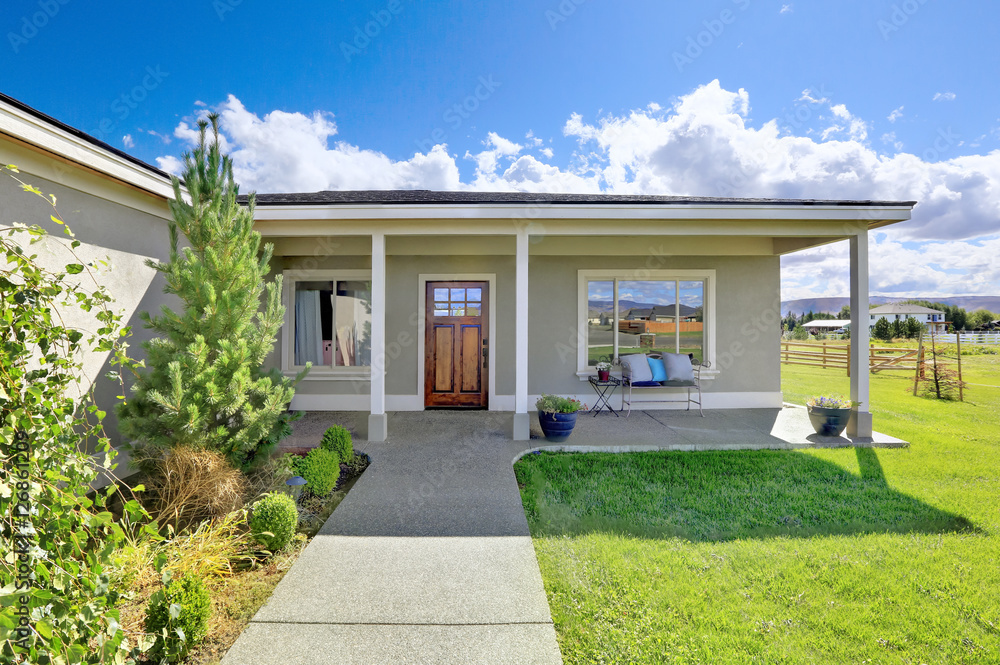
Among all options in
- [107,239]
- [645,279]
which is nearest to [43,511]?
[107,239]

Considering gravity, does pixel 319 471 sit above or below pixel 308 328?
below

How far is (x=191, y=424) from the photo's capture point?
11.7ft

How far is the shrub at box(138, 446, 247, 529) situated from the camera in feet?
10.8

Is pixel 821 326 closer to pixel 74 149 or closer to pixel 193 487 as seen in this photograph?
pixel 193 487

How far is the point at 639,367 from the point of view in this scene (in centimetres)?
686

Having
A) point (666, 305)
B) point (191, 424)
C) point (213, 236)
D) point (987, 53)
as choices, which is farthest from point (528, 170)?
point (191, 424)

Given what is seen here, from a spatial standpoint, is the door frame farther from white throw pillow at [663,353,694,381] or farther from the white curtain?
white throw pillow at [663,353,694,381]

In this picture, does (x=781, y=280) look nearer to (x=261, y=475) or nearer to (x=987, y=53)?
(x=987, y=53)

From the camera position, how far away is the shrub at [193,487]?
3.29 m

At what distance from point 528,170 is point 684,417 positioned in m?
11.9

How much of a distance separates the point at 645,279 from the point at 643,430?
2821 millimetres

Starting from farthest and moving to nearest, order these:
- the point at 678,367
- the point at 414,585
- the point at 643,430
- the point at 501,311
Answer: the point at 501,311, the point at 678,367, the point at 643,430, the point at 414,585

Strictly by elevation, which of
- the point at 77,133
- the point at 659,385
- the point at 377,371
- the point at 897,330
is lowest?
the point at 659,385

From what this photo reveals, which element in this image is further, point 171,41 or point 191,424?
point 171,41
